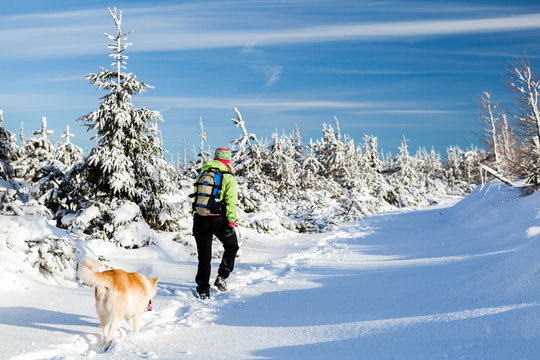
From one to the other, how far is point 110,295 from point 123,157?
634 cm

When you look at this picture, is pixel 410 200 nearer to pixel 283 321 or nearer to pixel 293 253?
pixel 293 253

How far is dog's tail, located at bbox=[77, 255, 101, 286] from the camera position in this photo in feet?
10.6

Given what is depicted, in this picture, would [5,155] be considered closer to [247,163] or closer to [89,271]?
[89,271]

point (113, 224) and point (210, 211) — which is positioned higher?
point (210, 211)

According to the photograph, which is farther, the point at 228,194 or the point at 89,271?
the point at 228,194

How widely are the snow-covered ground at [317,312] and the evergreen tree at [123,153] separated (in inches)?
79.6

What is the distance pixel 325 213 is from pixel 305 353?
15659 mm

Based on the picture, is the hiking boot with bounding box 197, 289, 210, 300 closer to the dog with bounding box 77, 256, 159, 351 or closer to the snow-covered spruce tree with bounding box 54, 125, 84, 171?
the dog with bounding box 77, 256, 159, 351

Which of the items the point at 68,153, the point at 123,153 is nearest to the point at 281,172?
the point at 68,153

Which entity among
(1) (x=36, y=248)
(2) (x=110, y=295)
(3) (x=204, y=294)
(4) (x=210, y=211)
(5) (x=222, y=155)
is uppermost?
(5) (x=222, y=155)

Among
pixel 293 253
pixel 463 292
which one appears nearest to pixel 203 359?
pixel 463 292

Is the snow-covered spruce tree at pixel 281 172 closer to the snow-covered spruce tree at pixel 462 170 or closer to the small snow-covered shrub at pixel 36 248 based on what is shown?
the small snow-covered shrub at pixel 36 248

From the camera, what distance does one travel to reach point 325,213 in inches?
732

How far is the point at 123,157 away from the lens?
9.19 m
